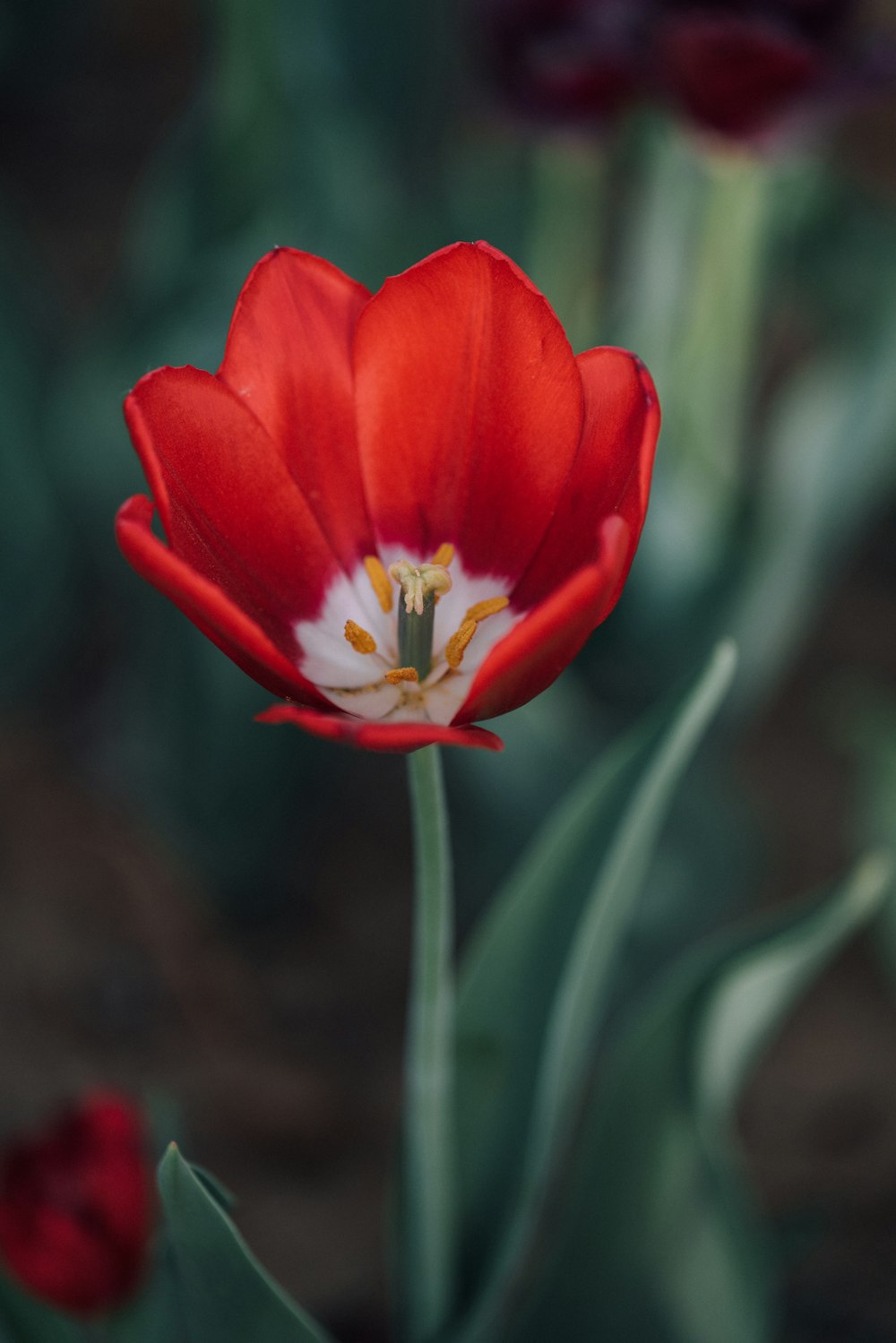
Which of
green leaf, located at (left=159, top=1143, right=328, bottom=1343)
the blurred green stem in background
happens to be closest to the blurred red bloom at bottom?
green leaf, located at (left=159, top=1143, right=328, bottom=1343)

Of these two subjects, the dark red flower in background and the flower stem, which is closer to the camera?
the flower stem

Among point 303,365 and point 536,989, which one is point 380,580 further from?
point 536,989

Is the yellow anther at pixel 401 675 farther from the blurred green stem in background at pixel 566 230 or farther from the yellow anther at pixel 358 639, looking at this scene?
the blurred green stem in background at pixel 566 230

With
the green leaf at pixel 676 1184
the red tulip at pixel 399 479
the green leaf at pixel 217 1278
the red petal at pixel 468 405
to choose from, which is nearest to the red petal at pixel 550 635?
the red tulip at pixel 399 479

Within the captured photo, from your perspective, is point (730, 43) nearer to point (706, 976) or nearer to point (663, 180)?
point (663, 180)

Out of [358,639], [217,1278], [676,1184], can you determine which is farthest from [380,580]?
[676,1184]

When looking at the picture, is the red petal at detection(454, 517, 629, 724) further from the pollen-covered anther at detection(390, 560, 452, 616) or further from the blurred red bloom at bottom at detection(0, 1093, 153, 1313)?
the blurred red bloom at bottom at detection(0, 1093, 153, 1313)

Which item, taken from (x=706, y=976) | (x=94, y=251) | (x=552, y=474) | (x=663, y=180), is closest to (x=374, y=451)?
(x=552, y=474)
